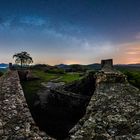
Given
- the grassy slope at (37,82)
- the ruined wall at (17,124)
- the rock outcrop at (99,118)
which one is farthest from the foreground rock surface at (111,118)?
the grassy slope at (37,82)

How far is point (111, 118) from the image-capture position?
9500 millimetres

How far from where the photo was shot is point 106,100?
1208 centimetres

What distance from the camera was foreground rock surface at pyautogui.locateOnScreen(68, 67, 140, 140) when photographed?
8078 mm

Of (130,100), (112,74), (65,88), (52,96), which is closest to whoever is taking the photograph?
(130,100)

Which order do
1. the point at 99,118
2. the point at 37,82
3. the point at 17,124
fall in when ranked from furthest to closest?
the point at 37,82
the point at 99,118
the point at 17,124

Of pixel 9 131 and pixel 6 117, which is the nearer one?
pixel 9 131

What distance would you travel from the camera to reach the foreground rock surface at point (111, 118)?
26.5ft

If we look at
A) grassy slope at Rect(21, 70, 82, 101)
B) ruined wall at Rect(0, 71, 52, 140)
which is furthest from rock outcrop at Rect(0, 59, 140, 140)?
grassy slope at Rect(21, 70, 82, 101)

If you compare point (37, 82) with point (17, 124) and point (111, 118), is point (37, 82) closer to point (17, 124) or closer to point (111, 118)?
point (17, 124)

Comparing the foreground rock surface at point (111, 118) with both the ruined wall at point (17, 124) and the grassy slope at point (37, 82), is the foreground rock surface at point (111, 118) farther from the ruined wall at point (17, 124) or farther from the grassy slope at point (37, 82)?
the grassy slope at point (37, 82)

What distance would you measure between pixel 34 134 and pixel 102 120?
2482 millimetres

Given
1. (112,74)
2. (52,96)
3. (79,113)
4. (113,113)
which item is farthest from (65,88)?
(113,113)

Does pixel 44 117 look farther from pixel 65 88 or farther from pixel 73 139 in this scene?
pixel 73 139

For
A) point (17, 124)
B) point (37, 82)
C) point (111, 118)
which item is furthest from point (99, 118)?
point (37, 82)
